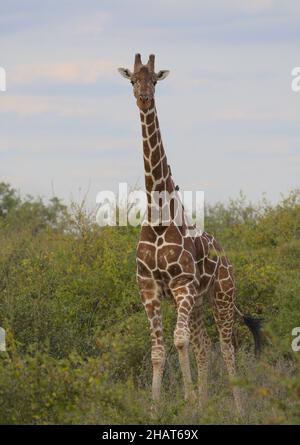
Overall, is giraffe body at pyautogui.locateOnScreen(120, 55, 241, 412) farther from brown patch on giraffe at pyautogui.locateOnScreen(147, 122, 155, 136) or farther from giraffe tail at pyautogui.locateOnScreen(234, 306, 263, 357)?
giraffe tail at pyautogui.locateOnScreen(234, 306, 263, 357)

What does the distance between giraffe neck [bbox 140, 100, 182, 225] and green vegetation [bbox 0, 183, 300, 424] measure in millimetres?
1541

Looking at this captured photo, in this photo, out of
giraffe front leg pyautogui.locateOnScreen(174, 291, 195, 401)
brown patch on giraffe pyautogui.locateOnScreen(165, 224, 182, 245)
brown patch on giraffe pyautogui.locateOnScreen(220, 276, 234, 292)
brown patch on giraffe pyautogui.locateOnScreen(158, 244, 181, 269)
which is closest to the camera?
giraffe front leg pyautogui.locateOnScreen(174, 291, 195, 401)

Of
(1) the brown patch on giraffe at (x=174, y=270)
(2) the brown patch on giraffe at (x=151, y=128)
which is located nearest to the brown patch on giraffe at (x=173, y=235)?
(1) the brown patch on giraffe at (x=174, y=270)

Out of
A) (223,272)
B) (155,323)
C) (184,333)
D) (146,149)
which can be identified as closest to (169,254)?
(155,323)

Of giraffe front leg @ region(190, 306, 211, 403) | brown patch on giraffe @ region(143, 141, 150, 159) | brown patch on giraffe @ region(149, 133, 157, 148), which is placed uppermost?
brown patch on giraffe @ region(149, 133, 157, 148)

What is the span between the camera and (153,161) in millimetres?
11836

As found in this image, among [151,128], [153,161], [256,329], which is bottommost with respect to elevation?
[256,329]

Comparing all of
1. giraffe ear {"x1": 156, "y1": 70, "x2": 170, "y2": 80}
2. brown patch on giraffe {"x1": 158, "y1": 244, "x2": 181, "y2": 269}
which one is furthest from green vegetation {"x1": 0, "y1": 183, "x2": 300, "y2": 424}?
giraffe ear {"x1": 156, "y1": 70, "x2": 170, "y2": 80}

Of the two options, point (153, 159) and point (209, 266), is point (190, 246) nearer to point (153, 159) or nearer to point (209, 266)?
point (209, 266)

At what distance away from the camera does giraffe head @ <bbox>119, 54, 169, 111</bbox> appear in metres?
11.5

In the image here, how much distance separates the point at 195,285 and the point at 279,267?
476 cm

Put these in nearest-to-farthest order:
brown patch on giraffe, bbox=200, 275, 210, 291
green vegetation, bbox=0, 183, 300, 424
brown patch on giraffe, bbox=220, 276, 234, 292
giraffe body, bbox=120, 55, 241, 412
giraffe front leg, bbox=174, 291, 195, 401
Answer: green vegetation, bbox=0, 183, 300, 424
giraffe front leg, bbox=174, 291, 195, 401
giraffe body, bbox=120, 55, 241, 412
brown patch on giraffe, bbox=200, 275, 210, 291
brown patch on giraffe, bbox=220, 276, 234, 292

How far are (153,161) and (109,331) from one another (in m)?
2.49
